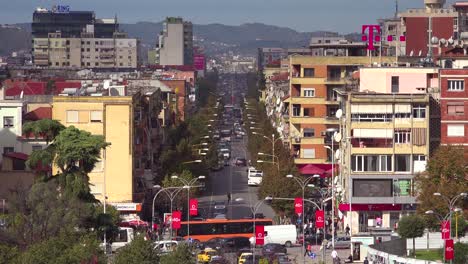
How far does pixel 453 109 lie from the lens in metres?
91.0

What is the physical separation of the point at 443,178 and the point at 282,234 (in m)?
9.41

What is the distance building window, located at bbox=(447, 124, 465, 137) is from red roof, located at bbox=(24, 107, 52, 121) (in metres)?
22.8

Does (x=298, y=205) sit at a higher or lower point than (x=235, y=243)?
higher

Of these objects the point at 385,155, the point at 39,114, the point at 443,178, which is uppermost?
the point at 39,114

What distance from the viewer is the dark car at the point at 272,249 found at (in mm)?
76875

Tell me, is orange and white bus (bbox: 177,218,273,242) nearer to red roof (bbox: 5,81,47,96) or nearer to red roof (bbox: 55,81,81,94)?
red roof (bbox: 55,81,81,94)

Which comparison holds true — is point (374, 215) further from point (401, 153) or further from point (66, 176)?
point (66, 176)

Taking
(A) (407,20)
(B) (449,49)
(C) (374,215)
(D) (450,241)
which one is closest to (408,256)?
(D) (450,241)

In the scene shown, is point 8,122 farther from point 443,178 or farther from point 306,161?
point 443,178

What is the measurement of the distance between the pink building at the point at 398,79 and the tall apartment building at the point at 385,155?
14.2 feet

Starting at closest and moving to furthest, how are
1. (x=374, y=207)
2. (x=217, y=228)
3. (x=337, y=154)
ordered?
(x=217, y=228) < (x=374, y=207) < (x=337, y=154)

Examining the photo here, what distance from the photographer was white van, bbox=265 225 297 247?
84875mm

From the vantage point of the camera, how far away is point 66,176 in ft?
233

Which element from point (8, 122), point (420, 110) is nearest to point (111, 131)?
point (8, 122)
